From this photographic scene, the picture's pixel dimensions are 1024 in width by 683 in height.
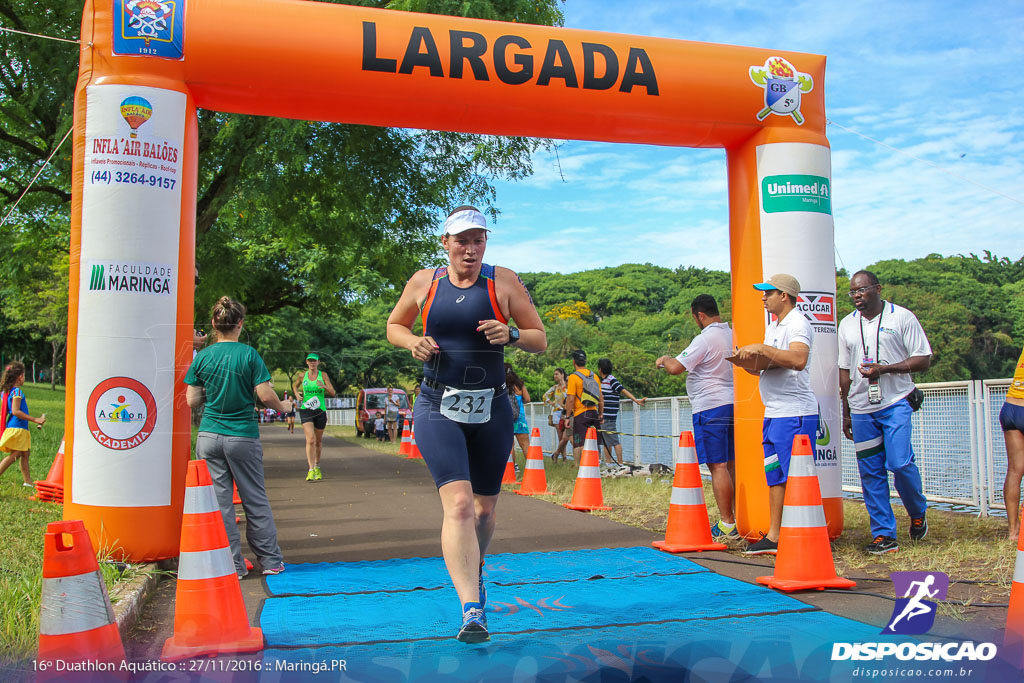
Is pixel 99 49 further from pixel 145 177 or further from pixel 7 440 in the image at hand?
pixel 7 440

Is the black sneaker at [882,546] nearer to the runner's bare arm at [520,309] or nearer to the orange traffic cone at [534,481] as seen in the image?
the runner's bare arm at [520,309]

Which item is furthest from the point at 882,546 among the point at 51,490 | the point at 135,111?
the point at 51,490

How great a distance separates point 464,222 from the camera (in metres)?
4.10

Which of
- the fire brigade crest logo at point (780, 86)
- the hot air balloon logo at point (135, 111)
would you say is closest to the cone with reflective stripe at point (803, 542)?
the fire brigade crest logo at point (780, 86)

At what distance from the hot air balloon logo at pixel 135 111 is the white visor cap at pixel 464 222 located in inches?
106

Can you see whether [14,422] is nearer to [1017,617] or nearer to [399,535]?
[399,535]

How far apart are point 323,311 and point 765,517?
1344 cm

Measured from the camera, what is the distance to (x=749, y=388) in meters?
6.60

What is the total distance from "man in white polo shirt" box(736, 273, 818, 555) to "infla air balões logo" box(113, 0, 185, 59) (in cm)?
437

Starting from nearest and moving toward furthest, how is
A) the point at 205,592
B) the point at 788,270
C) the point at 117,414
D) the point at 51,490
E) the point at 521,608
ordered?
the point at 205,592
the point at 521,608
the point at 117,414
the point at 788,270
the point at 51,490

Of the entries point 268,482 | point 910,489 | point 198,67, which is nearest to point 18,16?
point 268,482

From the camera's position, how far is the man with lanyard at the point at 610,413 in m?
12.8

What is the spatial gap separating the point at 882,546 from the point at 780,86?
3624 mm

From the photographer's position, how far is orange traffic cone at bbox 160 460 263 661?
378cm
